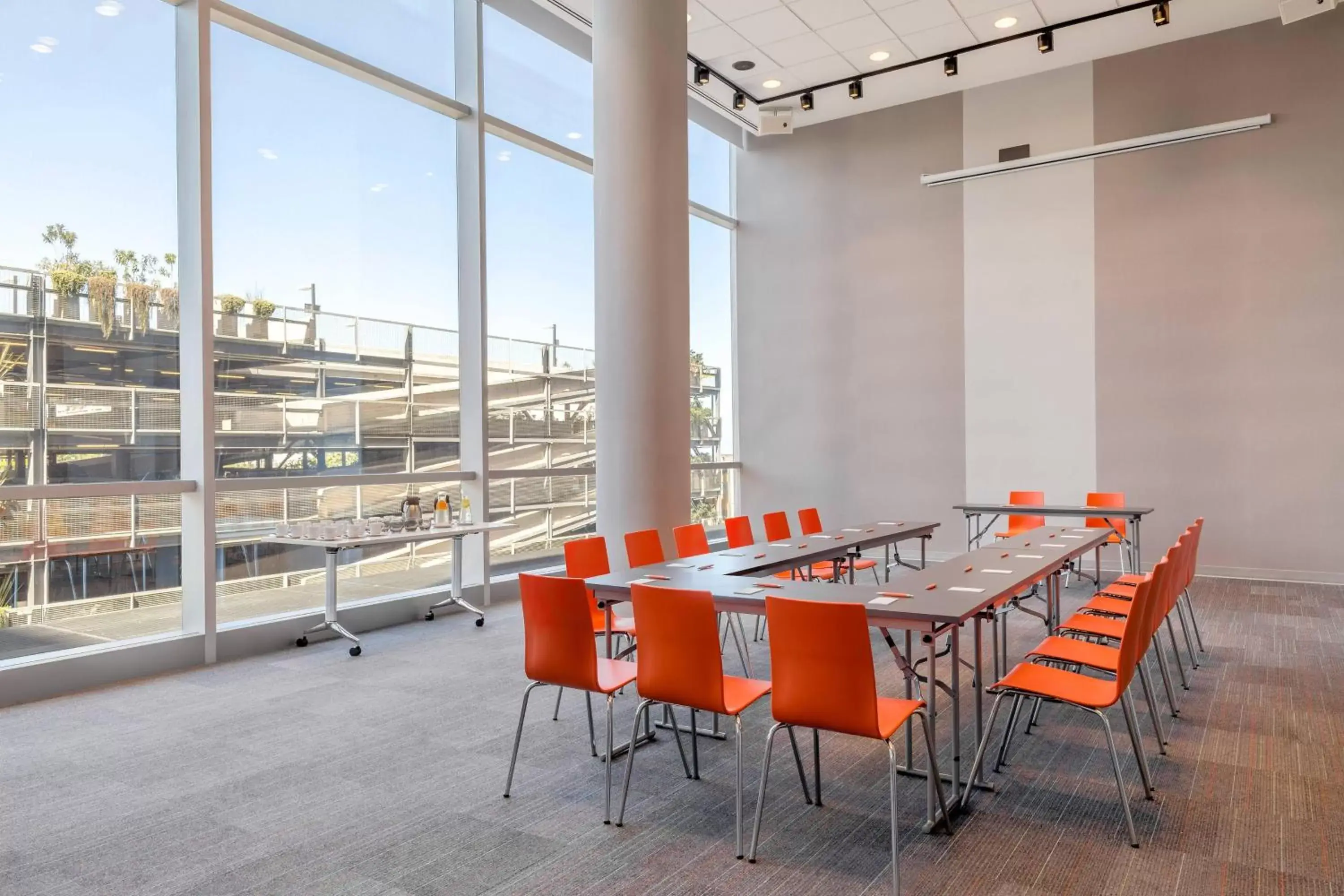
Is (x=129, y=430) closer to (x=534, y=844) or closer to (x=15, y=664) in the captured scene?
(x=15, y=664)

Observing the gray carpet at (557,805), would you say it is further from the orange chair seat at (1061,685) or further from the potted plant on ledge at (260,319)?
the potted plant on ledge at (260,319)

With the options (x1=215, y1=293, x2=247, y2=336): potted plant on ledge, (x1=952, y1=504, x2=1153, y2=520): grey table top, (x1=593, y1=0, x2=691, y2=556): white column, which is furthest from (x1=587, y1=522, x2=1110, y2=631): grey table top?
(x1=215, y1=293, x2=247, y2=336): potted plant on ledge

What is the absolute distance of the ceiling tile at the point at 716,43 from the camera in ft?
26.7

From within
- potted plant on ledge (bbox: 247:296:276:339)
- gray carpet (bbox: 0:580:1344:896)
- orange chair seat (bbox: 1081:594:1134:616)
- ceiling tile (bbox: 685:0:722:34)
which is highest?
→ ceiling tile (bbox: 685:0:722:34)

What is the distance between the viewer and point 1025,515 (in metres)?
7.79

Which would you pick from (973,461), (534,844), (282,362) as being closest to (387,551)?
(282,362)

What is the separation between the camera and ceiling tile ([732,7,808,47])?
7785 mm

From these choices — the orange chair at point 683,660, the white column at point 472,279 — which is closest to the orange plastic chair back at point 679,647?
the orange chair at point 683,660

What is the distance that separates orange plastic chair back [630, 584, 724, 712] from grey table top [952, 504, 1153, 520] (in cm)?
473

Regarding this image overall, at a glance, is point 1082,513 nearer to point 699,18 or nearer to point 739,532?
point 739,532

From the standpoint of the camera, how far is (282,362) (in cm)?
629

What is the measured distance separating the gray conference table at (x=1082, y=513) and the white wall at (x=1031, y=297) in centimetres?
106

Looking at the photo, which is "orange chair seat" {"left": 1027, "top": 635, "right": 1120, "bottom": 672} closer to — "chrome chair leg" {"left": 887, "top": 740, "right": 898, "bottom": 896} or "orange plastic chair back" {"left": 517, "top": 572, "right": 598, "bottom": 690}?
"chrome chair leg" {"left": 887, "top": 740, "right": 898, "bottom": 896}

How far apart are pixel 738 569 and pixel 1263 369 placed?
255 inches
